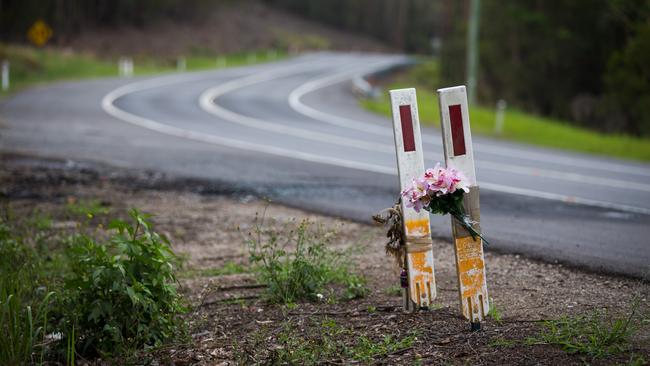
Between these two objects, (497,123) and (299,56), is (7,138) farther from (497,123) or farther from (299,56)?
(299,56)

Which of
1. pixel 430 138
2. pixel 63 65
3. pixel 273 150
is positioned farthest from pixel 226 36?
pixel 273 150

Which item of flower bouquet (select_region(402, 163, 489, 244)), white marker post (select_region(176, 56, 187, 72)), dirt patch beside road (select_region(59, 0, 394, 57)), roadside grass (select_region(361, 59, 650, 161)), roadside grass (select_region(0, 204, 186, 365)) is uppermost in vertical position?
dirt patch beside road (select_region(59, 0, 394, 57))

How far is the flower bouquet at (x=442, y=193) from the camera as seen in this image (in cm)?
447

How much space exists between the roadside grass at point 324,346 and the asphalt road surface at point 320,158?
248cm

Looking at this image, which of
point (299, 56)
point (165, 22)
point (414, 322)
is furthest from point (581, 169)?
point (165, 22)

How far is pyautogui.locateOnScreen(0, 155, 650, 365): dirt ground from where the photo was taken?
172 inches

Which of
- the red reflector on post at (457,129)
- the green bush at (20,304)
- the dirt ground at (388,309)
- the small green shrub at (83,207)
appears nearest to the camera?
the dirt ground at (388,309)

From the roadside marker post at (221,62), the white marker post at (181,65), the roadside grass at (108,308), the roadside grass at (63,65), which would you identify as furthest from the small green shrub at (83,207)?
the roadside marker post at (221,62)

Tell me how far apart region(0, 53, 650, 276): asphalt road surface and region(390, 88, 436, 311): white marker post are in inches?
78.5

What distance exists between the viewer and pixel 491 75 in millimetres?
44375

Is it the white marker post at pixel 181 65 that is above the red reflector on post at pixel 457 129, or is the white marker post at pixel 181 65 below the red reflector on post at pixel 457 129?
above

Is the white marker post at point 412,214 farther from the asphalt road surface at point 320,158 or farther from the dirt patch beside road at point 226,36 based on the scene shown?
the dirt patch beside road at point 226,36

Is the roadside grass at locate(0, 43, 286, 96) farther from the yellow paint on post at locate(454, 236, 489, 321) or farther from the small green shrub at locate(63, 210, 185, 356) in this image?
the yellow paint on post at locate(454, 236, 489, 321)

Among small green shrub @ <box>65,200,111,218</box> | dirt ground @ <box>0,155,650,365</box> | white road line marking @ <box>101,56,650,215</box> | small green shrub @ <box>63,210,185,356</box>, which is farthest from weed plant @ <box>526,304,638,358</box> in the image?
white road line marking @ <box>101,56,650,215</box>
